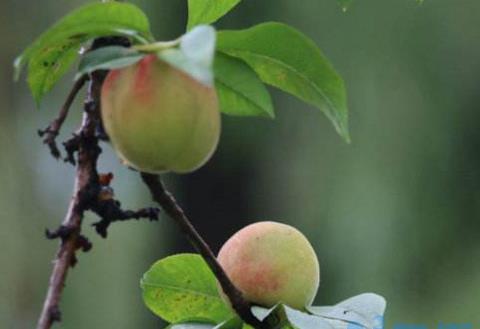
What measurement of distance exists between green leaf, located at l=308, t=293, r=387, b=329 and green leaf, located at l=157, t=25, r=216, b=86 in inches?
8.1

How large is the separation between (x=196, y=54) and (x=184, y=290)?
245mm

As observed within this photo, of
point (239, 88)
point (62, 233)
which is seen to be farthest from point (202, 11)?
point (62, 233)

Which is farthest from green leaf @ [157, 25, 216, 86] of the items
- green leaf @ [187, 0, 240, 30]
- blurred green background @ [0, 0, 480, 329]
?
blurred green background @ [0, 0, 480, 329]

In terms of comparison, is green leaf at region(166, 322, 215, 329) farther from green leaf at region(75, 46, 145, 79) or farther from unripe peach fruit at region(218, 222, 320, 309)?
green leaf at region(75, 46, 145, 79)

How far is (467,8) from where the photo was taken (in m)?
3.27

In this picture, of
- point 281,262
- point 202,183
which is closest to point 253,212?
point 202,183

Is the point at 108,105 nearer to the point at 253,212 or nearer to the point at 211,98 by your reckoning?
the point at 211,98

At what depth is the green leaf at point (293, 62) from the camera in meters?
0.54

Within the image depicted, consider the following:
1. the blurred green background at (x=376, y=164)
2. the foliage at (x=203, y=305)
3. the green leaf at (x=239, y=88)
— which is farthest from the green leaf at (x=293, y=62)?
the blurred green background at (x=376, y=164)

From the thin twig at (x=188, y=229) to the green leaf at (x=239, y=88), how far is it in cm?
6

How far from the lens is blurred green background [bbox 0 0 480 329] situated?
3.24 metres

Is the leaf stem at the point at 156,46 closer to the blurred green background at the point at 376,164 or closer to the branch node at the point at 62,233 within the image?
the branch node at the point at 62,233

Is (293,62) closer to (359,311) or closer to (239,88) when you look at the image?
(239,88)

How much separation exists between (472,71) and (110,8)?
2.94 metres
